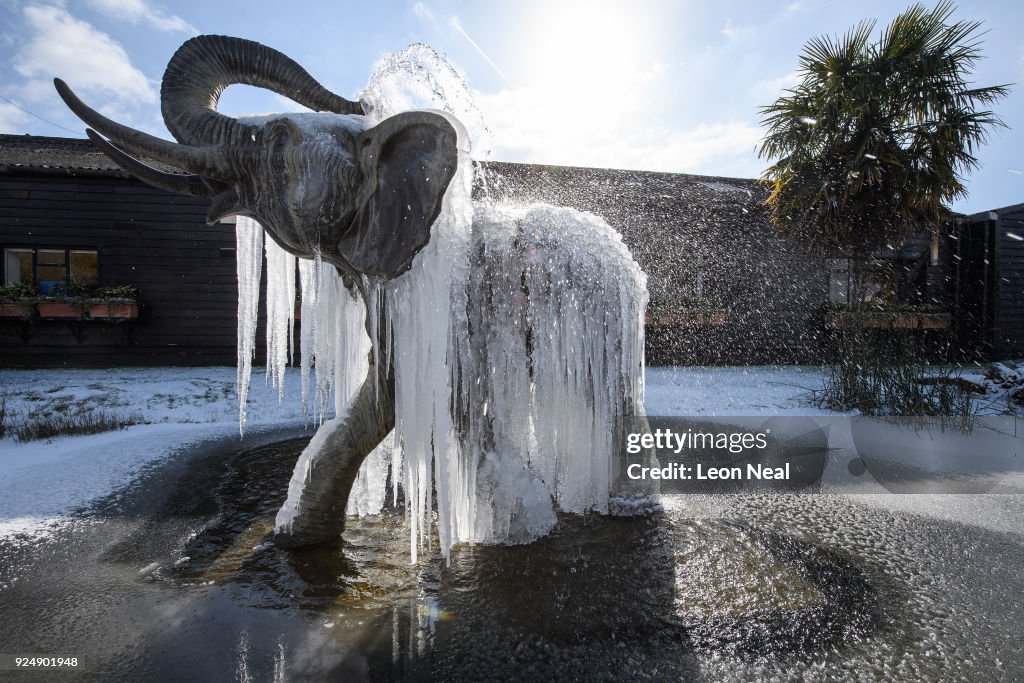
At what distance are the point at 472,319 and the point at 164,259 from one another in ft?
35.8

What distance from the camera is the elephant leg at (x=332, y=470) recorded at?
2396 millimetres

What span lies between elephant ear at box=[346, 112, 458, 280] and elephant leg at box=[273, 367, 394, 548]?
1.97 ft

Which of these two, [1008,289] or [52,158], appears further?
[1008,289]

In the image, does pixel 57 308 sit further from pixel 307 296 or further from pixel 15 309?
pixel 307 296

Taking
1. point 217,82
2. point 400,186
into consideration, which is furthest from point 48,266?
point 400,186

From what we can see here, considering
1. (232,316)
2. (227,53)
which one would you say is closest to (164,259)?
(232,316)

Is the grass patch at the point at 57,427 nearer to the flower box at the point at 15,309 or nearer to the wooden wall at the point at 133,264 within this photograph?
the flower box at the point at 15,309

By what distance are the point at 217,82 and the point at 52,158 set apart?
41.0 feet

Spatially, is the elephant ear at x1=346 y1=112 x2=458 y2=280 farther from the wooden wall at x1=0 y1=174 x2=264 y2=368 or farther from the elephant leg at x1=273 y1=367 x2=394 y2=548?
the wooden wall at x1=0 y1=174 x2=264 y2=368

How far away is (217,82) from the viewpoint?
2314mm

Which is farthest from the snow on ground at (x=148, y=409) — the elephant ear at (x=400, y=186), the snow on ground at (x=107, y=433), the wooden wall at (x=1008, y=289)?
the wooden wall at (x=1008, y=289)

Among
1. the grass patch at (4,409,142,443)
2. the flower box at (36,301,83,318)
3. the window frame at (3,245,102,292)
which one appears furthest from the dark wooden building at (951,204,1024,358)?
the window frame at (3,245,102,292)

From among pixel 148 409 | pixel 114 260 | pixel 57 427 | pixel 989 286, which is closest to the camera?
pixel 57 427

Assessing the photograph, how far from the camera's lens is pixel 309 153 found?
210 centimetres
